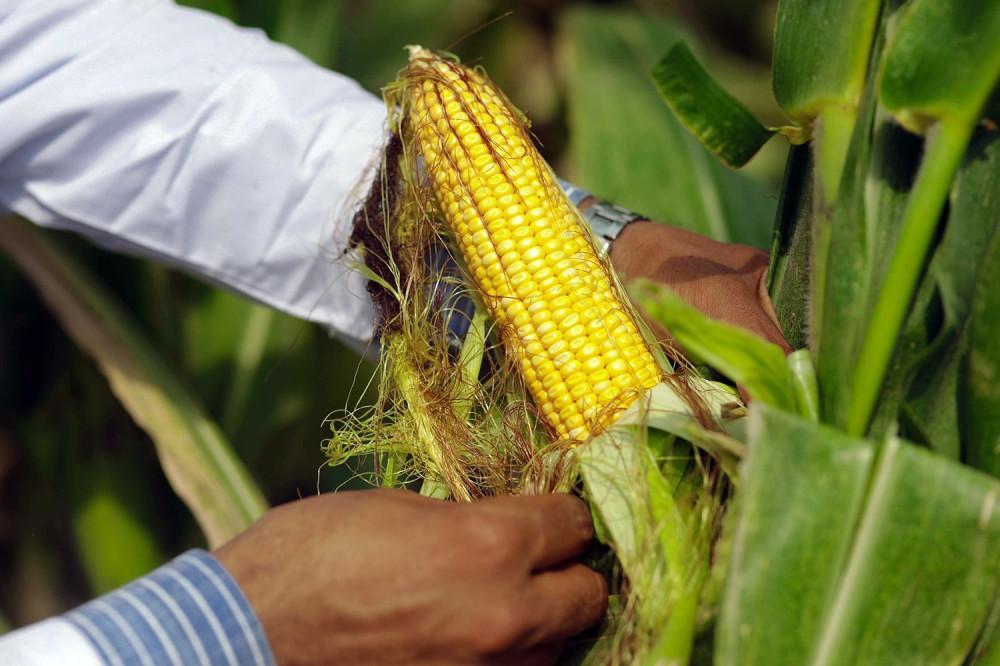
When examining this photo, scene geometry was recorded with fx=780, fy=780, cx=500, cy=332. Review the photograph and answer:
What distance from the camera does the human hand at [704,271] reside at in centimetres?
72

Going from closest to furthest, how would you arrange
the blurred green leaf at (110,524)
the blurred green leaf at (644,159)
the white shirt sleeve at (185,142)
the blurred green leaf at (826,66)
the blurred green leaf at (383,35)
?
the blurred green leaf at (826,66), the white shirt sleeve at (185,142), the blurred green leaf at (110,524), the blurred green leaf at (644,159), the blurred green leaf at (383,35)

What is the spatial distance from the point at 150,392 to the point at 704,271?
75cm

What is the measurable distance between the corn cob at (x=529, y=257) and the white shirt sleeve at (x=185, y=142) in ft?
0.66

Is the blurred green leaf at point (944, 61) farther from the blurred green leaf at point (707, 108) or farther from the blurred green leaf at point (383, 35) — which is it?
the blurred green leaf at point (383, 35)

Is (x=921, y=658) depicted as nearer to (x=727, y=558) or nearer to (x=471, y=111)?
(x=727, y=558)

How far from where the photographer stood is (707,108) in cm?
65

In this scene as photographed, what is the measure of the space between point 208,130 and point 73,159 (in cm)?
16

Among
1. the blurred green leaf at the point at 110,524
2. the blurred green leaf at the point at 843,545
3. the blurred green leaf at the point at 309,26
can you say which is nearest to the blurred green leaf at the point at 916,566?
the blurred green leaf at the point at 843,545

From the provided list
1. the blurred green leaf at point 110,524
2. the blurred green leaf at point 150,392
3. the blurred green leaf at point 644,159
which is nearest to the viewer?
the blurred green leaf at point 150,392

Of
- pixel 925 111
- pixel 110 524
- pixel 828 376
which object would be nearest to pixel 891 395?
pixel 828 376

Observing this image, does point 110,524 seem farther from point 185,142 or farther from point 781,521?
point 781,521

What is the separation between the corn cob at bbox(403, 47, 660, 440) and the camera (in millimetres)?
631

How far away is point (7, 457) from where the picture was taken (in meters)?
1.33

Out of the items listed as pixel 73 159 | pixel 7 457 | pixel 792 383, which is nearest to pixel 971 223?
pixel 792 383
